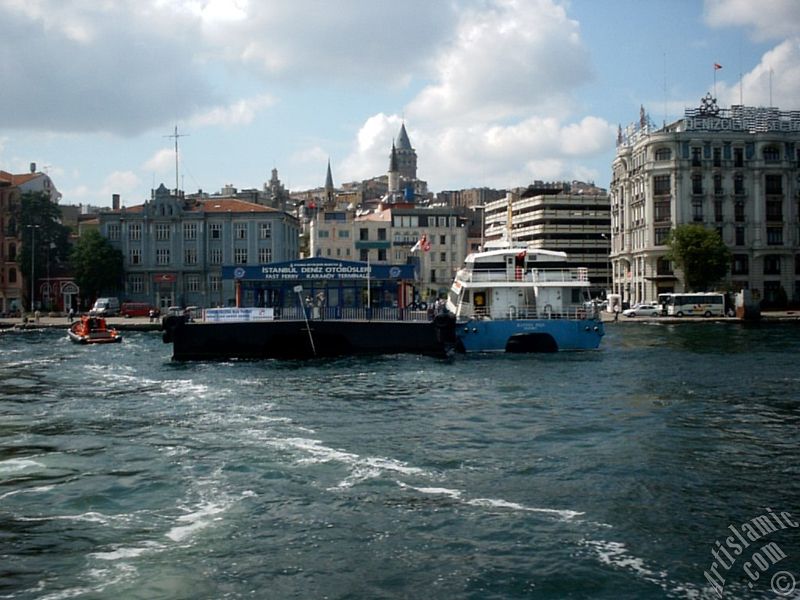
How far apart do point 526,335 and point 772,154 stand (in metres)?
61.4

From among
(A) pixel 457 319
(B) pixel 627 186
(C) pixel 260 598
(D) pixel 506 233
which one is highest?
(B) pixel 627 186

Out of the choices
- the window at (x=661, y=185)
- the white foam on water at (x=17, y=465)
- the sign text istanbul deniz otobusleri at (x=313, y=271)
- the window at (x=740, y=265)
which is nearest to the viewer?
the white foam on water at (x=17, y=465)

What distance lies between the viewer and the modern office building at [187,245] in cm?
9638

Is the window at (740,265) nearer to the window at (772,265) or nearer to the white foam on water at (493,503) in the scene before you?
the window at (772,265)

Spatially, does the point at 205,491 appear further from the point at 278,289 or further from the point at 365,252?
the point at 365,252

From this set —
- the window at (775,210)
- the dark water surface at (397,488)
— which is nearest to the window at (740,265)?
the window at (775,210)

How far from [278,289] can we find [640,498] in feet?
121

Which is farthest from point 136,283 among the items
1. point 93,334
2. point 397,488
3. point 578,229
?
point 397,488

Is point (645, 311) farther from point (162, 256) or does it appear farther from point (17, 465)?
point (17, 465)

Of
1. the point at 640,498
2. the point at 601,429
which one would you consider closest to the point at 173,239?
the point at 601,429

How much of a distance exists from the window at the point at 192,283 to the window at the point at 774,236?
63301 millimetres

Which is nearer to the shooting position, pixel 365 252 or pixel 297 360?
pixel 297 360

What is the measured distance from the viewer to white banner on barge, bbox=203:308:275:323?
4553 centimetres

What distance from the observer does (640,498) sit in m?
15.8
